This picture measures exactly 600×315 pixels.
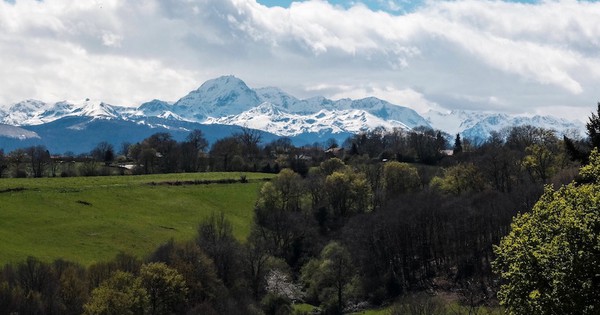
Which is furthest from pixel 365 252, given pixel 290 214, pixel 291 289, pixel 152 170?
pixel 152 170

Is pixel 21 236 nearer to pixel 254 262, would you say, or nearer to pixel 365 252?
pixel 254 262

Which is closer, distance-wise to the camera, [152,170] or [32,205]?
[32,205]

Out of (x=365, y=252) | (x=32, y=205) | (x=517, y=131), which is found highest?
(x=517, y=131)

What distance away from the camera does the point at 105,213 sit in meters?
92.8

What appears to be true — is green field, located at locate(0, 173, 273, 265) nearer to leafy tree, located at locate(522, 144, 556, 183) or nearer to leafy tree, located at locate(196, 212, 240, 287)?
leafy tree, located at locate(196, 212, 240, 287)

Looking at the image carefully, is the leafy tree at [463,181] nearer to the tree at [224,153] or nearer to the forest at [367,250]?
the forest at [367,250]

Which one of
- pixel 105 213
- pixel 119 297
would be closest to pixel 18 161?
pixel 105 213

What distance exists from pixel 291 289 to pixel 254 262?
12.4 m

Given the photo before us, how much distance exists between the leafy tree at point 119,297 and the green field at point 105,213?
19.3m

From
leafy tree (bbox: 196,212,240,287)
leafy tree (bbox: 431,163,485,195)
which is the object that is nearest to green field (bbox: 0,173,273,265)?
leafy tree (bbox: 196,212,240,287)

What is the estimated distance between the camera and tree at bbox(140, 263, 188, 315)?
178 ft

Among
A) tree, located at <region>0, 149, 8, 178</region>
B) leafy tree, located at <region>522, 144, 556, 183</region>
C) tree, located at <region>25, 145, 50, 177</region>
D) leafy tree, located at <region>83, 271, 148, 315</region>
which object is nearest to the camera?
leafy tree, located at <region>83, 271, 148, 315</region>

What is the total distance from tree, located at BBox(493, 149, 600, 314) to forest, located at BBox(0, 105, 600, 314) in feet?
0.16

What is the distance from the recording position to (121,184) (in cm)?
11069
